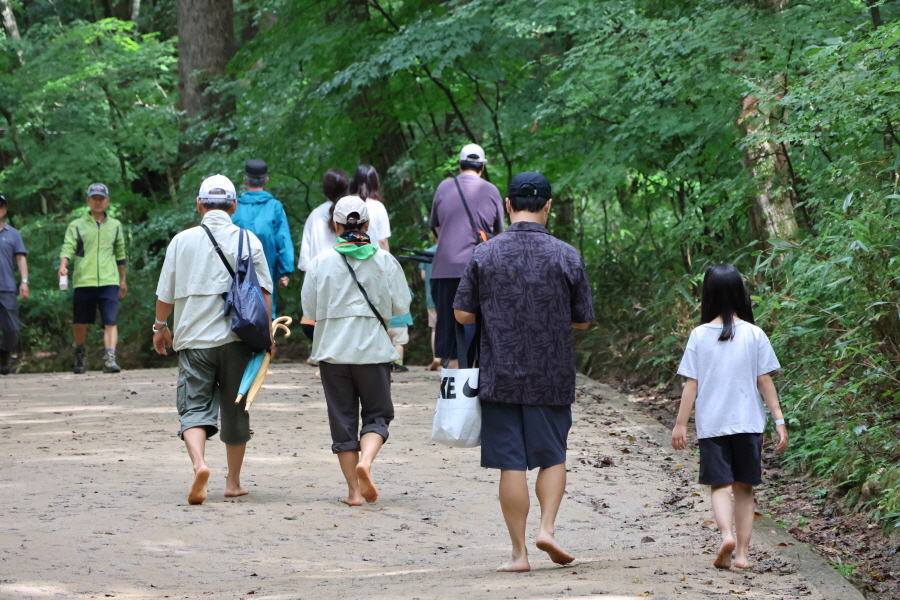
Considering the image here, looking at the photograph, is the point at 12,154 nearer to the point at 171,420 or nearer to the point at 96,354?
the point at 96,354

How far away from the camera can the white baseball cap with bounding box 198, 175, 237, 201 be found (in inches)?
247

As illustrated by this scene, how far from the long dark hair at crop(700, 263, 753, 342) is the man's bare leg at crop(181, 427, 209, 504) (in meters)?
3.02

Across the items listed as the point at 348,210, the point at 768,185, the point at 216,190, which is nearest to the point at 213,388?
the point at 216,190

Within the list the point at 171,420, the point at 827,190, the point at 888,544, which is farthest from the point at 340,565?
the point at 827,190

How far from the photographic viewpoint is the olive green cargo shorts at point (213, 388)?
6.12 metres

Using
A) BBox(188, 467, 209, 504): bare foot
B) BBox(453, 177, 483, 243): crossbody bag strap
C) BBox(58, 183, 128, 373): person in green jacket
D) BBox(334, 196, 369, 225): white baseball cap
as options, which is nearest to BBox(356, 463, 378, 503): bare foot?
BBox(188, 467, 209, 504): bare foot

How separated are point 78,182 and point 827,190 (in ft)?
48.5

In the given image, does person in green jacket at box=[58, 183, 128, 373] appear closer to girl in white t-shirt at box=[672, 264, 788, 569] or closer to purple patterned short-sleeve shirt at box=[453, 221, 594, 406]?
purple patterned short-sleeve shirt at box=[453, 221, 594, 406]

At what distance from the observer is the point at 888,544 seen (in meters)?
5.44

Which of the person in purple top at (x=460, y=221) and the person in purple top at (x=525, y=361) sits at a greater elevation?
the person in purple top at (x=460, y=221)

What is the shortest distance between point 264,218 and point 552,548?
19.2 ft

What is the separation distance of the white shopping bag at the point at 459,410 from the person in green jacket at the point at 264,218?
5222 millimetres

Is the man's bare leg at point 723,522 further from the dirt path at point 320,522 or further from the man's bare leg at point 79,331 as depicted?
the man's bare leg at point 79,331

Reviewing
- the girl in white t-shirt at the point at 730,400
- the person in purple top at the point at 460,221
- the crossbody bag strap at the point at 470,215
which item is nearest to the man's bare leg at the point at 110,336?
the person in purple top at the point at 460,221
